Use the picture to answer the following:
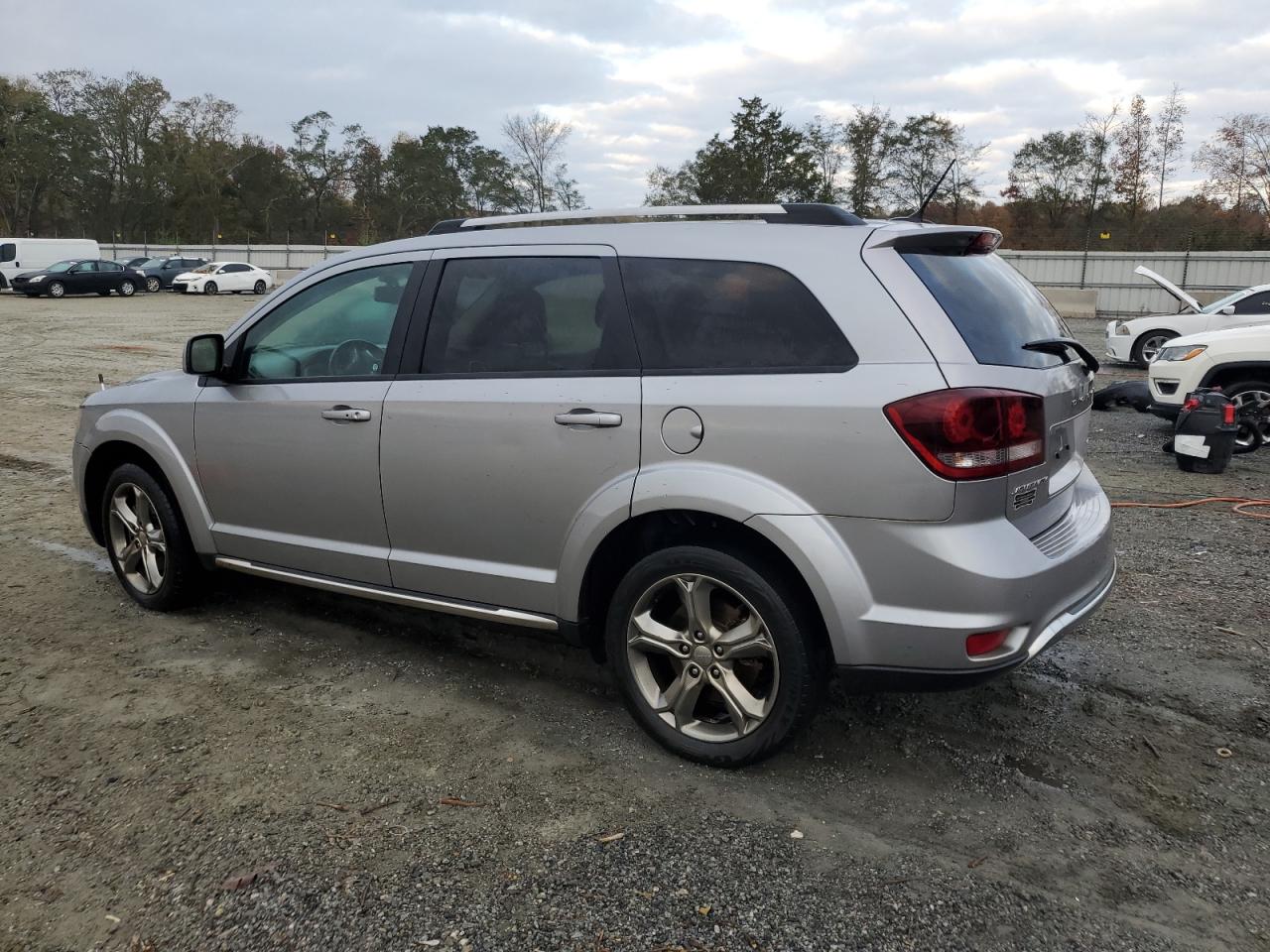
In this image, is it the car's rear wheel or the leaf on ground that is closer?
the leaf on ground

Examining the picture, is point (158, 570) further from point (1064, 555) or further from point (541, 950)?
point (1064, 555)

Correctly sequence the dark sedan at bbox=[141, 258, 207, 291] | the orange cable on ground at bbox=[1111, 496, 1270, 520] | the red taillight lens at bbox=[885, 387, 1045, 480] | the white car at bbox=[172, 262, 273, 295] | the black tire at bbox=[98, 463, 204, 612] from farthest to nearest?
the dark sedan at bbox=[141, 258, 207, 291]
the white car at bbox=[172, 262, 273, 295]
the orange cable on ground at bbox=[1111, 496, 1270, 520]
the black tire at bbox=[98, 463, 204, 612]
the red taillight lens at bbox=[885, 387, 1045, 480]

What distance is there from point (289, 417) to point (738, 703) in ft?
7.18

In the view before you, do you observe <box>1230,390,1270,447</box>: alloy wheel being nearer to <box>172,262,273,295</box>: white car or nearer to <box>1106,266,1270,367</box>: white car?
<box>1106,266,1270,367</box>: white car

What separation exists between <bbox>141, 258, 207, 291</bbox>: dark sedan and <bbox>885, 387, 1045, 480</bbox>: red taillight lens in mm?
41468

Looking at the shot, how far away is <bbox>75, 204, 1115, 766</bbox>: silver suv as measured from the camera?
2.77 metres

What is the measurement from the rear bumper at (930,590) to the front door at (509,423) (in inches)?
27.6

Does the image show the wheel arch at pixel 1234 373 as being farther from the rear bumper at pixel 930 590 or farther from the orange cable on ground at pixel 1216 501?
the rear bumper at pixel 930 590

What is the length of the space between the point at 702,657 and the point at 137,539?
3.07m

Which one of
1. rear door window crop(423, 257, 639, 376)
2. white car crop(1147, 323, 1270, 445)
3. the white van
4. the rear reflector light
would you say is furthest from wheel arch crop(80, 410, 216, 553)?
the white van

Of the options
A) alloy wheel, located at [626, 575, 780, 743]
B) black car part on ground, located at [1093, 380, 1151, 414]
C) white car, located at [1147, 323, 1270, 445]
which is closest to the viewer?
alloy wheel, located at [626, 575, 780, 743]

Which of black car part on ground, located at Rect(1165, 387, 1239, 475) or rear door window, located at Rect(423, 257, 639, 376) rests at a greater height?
rear door window, located at Rect(423, 257, 639, 376)

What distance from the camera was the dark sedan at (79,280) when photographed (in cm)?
3381

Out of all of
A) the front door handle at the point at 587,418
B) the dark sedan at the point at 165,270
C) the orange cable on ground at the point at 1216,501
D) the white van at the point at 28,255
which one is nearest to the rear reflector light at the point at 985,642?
the front door handle at the point at 587,418
